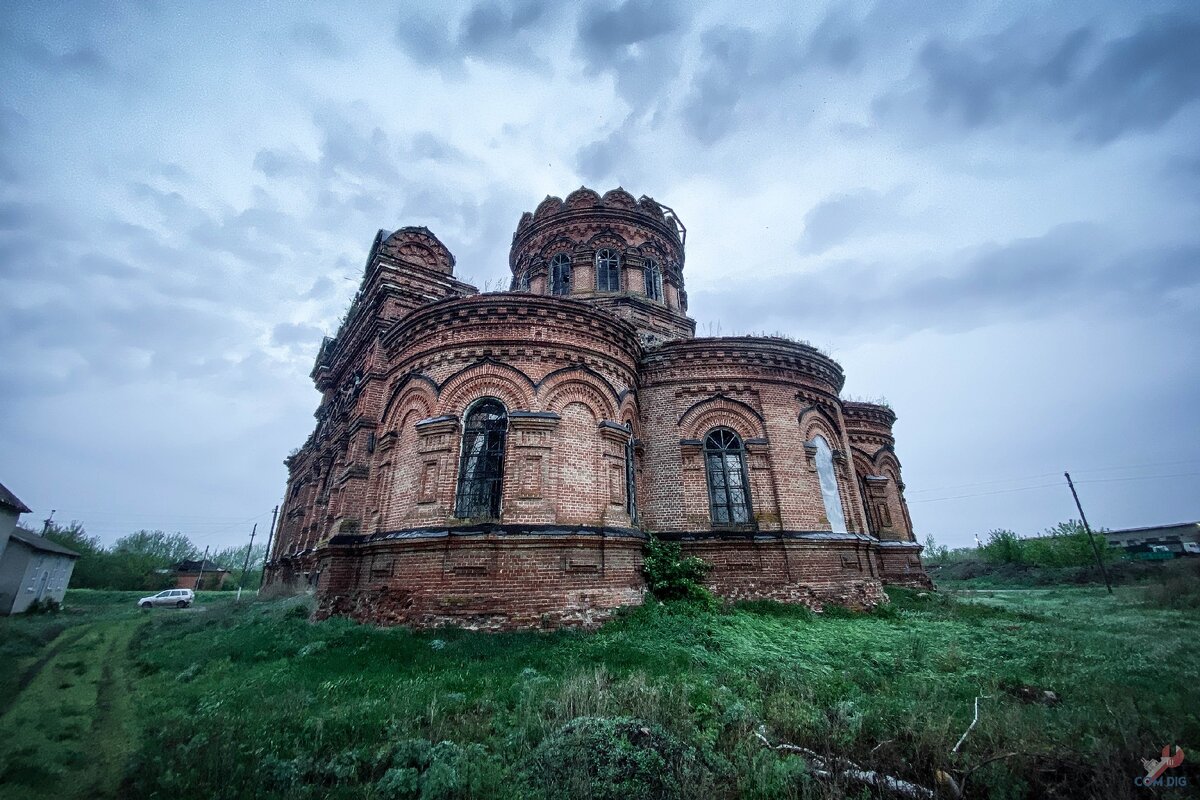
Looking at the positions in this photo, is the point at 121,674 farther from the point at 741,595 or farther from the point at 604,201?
the point at 604,201

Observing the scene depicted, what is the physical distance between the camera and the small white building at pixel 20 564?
19.0 meters

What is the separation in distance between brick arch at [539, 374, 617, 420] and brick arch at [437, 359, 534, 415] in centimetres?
47

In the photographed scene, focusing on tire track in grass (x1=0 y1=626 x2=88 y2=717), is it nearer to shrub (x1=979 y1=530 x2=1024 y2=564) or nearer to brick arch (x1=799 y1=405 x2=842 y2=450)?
brick arch (x1=799 y1=405 x2=842 y2=450)

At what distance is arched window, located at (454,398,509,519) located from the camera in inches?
398

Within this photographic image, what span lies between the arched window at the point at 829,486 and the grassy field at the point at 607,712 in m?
3.25

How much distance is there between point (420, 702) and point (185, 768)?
2050 mm

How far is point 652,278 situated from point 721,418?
8.15 m

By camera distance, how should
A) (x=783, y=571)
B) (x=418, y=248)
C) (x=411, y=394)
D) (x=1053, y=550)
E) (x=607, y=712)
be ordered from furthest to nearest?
(x=1053, y=550)
(x=418, y=248)
(x=783, y=571)
(x=411, y=394)
(x=607, y=712)

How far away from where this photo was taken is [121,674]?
884 centimetres

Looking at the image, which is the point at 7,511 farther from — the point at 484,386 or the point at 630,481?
the point at 630,481

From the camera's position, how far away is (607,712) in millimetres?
5129

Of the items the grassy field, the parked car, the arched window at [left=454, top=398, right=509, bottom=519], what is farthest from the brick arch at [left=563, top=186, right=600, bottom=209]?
the parked car

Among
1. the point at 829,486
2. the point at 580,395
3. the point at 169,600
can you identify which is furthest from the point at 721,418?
the point at 169,600

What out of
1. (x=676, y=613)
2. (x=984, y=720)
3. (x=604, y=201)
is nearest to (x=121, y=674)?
(x=676, y=613)
